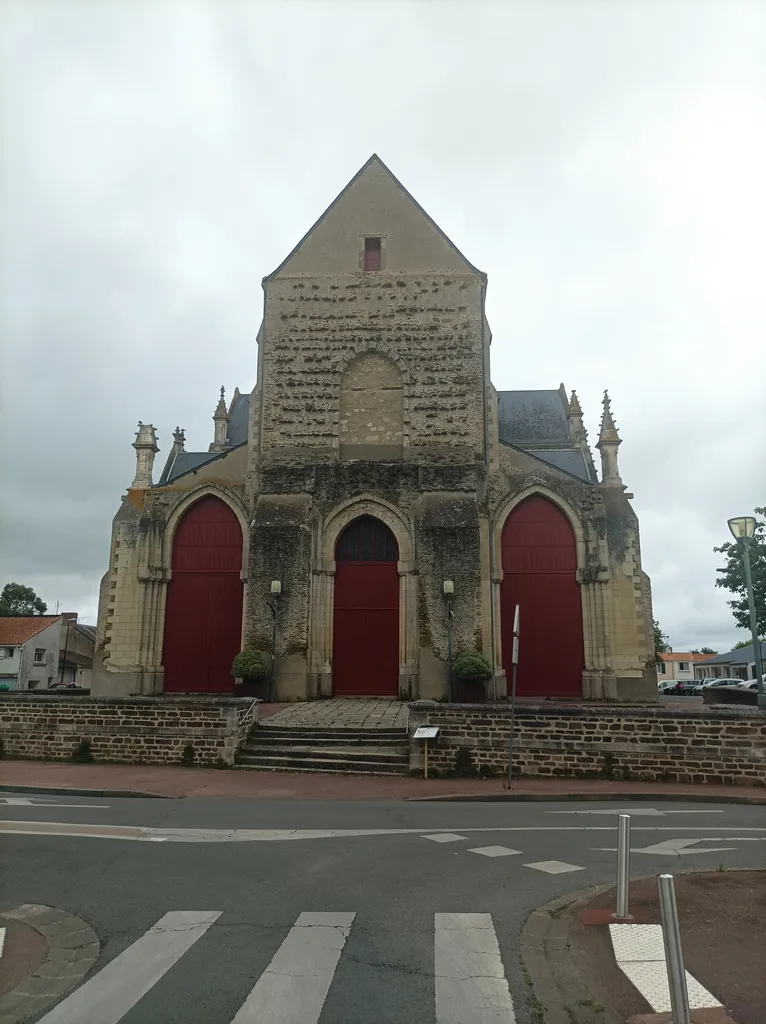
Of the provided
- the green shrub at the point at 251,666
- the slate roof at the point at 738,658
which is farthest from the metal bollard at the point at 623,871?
the slate roof at the point at 738,658

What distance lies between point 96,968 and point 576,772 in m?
9.07

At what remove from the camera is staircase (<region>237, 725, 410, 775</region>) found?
39.8 ft

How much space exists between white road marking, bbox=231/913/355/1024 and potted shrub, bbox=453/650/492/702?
1207 centimetres

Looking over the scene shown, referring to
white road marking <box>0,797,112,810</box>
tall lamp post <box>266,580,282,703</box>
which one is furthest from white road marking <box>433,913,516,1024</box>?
tall lamp post <box>266,580,282,703</box>

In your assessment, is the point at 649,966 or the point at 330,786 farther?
the point at 330,786

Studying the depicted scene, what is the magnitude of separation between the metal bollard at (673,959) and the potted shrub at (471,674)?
13.5m

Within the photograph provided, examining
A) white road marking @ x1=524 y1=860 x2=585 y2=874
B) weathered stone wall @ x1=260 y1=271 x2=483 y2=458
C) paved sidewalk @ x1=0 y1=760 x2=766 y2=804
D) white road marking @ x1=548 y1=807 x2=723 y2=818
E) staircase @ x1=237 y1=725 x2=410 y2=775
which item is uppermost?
weathered stone wall @ x1=260 y1=271 x2=483 y2=458

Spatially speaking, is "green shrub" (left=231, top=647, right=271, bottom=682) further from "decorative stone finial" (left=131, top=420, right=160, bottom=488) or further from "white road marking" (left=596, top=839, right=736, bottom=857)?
"white road marking" (left=596, top=839, right=736, bottom=857)

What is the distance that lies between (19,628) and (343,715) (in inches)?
1587

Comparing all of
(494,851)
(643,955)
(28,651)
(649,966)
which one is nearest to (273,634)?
(494,851)

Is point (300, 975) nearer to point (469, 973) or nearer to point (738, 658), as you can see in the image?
point (469, 973)

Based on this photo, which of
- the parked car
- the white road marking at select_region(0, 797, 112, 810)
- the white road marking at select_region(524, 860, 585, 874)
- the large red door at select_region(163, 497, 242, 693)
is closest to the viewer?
the white road marking at select_region(524, 860, 585, 874)

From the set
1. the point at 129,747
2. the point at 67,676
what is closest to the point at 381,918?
the point at 129,747

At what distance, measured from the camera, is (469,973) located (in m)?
4.05
